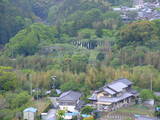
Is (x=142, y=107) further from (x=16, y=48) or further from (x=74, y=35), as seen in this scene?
(x=74, y=35)

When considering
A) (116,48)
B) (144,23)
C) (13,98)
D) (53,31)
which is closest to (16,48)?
(53,31)

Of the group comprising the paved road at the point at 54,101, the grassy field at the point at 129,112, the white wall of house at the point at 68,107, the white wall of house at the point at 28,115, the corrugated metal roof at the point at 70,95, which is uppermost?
A: the corrugated metal roof at the point at 70,95

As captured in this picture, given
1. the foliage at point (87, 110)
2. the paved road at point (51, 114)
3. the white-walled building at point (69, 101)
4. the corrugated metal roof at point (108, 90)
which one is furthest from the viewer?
the corrugated metal roof at point (108, 90)

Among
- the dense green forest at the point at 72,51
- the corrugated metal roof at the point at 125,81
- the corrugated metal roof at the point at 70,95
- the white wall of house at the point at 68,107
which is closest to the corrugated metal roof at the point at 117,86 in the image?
the corrugated metal roof at the point at 125,81

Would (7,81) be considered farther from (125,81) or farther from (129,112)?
(129,112)

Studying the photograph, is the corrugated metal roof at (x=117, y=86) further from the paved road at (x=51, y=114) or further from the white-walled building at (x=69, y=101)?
the paved road at (x=51, y=114)

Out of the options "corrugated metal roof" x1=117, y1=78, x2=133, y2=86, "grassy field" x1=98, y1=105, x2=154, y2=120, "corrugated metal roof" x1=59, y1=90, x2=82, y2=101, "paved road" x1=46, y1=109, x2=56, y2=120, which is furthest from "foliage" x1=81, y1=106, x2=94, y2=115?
"corrugated metal roof" x1=117, y1=78, x2=133, y2=86

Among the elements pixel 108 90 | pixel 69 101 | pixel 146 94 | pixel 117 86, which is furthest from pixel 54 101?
pixel 146 94

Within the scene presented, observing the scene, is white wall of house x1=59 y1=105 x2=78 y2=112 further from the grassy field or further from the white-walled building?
the grassy field

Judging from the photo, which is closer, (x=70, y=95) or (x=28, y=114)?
(x=28, y=114)
